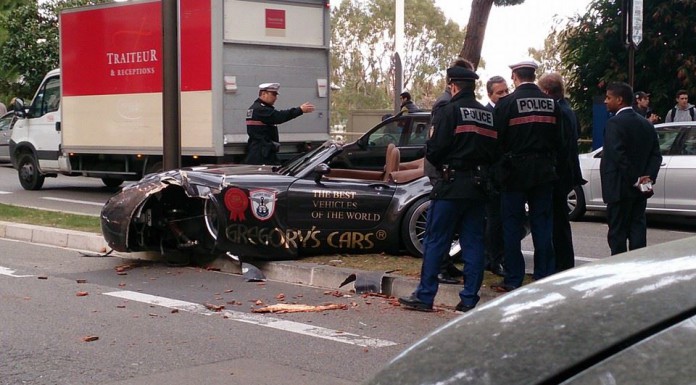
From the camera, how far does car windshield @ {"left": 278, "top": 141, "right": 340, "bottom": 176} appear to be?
9527 millimetres

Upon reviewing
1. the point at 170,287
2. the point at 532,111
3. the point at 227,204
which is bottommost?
the point at 170,287

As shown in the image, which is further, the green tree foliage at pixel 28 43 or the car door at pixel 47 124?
the green tree foliage at pixel 28 43

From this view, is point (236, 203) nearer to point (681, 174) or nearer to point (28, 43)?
point (681, 174)

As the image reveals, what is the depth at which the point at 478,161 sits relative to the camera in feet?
23.5

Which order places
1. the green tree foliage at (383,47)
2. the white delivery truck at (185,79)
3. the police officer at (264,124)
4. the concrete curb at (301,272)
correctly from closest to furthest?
1. the concrete curb at (301,272)
2. the police officer at (264,124)
3. the white delivery truck at (185,79)
4. the green tree foliage at (383,47)

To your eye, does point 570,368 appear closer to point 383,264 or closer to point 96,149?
point 383,264

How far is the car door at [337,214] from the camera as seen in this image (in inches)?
360

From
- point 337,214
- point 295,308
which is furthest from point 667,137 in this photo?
point 295,308

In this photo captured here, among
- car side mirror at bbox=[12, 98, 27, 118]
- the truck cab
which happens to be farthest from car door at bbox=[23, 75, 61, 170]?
car side mirror at bbox=[12, 98, 27, 118]

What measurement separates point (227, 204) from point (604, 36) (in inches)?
523

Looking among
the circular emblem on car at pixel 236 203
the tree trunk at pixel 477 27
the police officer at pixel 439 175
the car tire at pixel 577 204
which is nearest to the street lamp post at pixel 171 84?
the circular emblem on car at pixel 236 203

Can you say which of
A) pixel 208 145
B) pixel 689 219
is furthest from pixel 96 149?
pixel 689 219

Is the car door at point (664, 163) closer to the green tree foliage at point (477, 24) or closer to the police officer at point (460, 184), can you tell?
the green tree foliage at point (477, 24)

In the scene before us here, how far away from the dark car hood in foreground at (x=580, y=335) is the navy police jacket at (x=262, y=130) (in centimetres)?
1080
